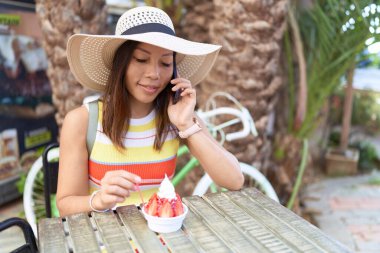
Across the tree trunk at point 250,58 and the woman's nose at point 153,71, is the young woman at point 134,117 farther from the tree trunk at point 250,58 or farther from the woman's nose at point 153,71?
the tree trunk at point 250,58

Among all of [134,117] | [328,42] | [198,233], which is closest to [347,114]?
[328,42]

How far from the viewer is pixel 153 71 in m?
1.67

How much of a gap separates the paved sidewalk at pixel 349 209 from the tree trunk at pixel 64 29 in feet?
8.77

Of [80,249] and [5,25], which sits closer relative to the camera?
[80,249]

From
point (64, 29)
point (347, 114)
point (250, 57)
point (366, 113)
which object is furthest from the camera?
point (366, 113)

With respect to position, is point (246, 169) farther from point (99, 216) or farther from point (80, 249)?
point (80, 249)

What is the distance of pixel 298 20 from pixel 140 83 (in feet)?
8.74

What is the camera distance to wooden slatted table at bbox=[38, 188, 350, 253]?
4.42 ft

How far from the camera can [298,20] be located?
387 cm

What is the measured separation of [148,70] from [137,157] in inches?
16.7

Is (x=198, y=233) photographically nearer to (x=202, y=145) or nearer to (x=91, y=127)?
(x=202, y=145)

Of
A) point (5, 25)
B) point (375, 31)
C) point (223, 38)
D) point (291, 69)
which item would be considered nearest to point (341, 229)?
point (291, 69)

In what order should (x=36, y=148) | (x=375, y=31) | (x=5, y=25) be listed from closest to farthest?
(x=375, y=31) < (x=5, y=25) < (x=36, y=148)

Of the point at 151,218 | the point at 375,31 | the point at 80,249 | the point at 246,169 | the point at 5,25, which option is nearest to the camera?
the point at 80,249
